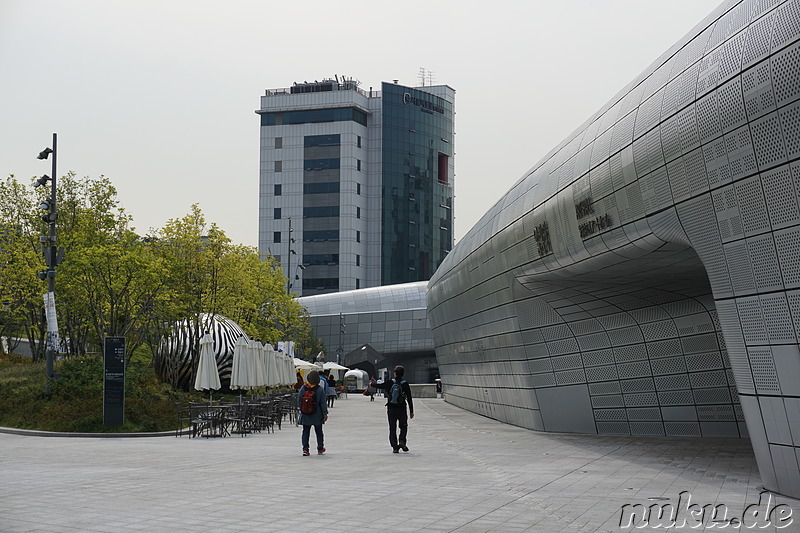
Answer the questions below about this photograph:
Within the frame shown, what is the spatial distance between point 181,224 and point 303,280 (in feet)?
276

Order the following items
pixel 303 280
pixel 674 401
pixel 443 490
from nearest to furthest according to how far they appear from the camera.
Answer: pixel 443 490 < pixel 674 401 < pixel 303 280

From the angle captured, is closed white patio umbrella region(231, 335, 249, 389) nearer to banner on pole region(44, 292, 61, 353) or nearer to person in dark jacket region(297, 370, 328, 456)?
banner on pole region(44, 292, 61, 353)

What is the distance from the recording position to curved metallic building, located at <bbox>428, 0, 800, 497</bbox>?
38.9 ft

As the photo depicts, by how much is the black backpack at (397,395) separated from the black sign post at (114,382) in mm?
8997

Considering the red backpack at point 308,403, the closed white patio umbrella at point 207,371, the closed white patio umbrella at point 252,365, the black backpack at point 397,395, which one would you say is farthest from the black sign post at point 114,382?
the black backpack at point 397,395

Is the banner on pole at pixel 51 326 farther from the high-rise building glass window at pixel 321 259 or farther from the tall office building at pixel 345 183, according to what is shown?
the high-rise building glass window at pixel 321 259

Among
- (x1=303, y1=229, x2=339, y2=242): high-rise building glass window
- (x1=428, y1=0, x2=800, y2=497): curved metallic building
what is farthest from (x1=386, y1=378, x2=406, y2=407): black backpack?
(x1=303, y1=229, x2=339, y2=242): high-rise building glass window

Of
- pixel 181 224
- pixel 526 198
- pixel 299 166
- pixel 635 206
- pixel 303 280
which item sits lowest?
pixel 635 206

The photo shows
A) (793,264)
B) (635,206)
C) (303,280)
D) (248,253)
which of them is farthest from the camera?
(303,280)

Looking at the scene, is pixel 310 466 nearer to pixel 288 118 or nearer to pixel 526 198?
pixel 526 198

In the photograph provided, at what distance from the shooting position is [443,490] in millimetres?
12523

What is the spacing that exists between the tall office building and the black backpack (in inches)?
4087

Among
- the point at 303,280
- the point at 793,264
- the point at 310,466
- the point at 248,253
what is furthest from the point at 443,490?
the point at 303,280

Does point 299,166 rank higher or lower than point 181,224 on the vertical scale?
higher
